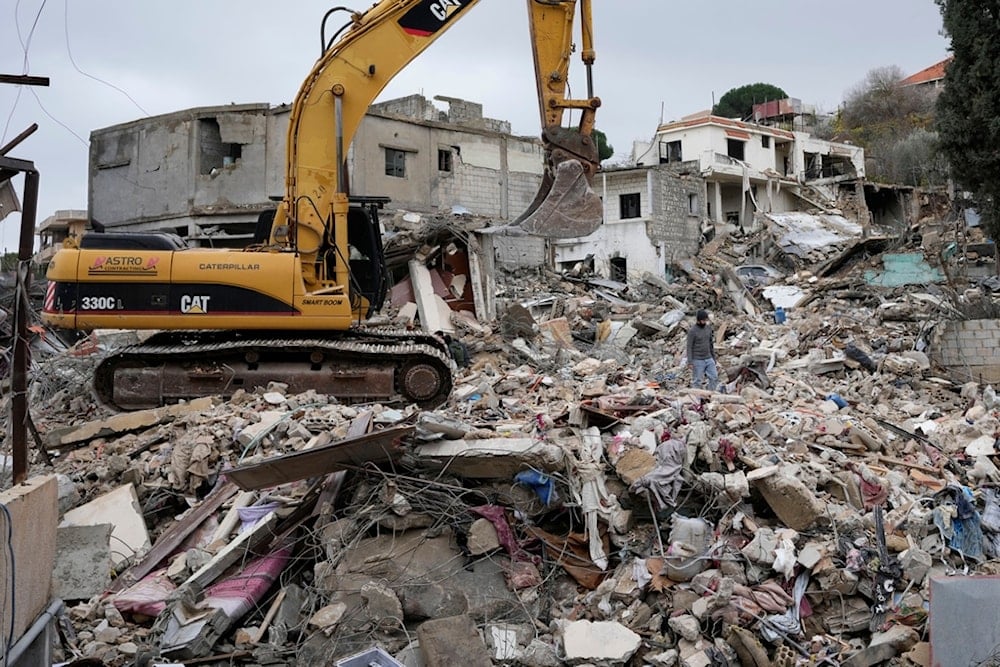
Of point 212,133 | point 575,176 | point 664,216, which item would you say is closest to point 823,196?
point 664,216

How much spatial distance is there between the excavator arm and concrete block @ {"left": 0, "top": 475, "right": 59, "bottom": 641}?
5.21 m

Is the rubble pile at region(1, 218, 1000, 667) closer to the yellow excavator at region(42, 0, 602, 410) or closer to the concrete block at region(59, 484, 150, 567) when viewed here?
the concrete block at region(59, 484, 150, 567)

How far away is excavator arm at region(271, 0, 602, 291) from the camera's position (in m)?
8.49

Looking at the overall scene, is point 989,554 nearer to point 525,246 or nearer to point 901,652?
point 901,652

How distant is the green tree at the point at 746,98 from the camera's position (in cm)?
6222

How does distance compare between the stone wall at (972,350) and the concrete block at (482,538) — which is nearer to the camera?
the concrete block at (482,538)

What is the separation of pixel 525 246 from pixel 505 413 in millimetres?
20612

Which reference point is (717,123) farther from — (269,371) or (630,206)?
(269,371)

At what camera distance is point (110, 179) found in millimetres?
Answer: 24281

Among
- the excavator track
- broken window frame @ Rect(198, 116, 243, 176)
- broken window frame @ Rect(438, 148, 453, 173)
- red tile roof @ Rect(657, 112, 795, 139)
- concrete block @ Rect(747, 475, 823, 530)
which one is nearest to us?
concrete block @ Rect(747, 475, 823, 530)

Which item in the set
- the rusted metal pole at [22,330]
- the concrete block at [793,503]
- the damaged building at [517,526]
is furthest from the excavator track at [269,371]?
the concrete block at [793,503]

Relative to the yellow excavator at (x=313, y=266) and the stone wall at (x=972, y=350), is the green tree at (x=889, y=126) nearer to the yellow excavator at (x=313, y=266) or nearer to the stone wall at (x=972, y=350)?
Answer: the stone wall at (x=972, y=350)

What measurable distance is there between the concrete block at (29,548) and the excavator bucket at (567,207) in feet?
17.6

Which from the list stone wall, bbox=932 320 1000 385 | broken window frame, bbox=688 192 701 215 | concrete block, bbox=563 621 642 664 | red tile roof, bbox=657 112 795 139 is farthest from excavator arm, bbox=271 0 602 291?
red tile roof, bbox=657 112 795 139
